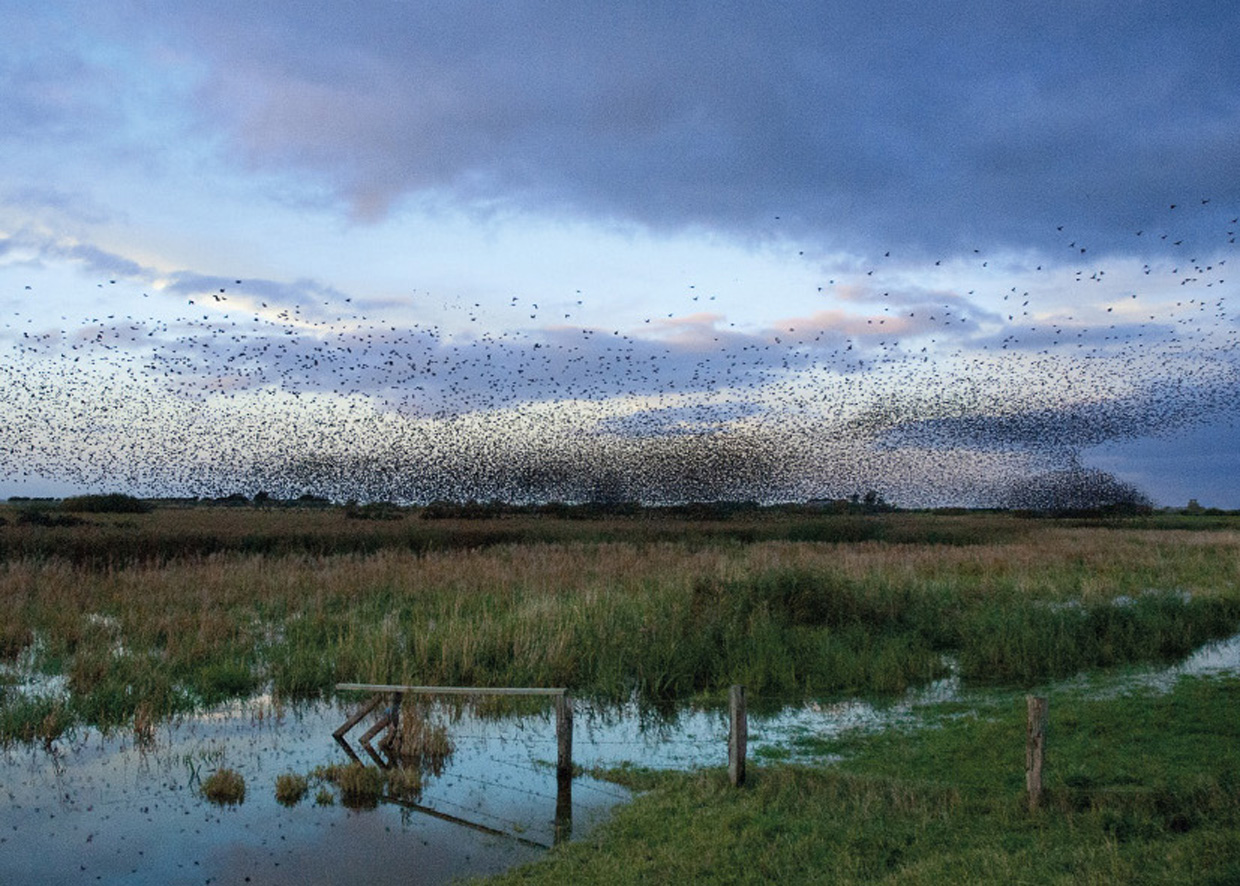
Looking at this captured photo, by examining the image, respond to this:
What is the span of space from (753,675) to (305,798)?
8.80 meters

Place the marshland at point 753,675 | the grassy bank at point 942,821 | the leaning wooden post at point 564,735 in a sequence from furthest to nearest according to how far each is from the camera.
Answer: the leaning wooden post at point 564,735, the marshland at point 753,675, the grassy bank at point 942,821

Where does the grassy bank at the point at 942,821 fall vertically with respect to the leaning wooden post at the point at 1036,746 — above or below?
below

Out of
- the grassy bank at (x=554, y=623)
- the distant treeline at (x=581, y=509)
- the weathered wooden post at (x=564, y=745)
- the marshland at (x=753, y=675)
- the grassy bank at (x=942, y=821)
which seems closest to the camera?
the grassy bank at (x=942, y=821)

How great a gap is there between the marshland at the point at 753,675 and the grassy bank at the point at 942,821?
0.04 m

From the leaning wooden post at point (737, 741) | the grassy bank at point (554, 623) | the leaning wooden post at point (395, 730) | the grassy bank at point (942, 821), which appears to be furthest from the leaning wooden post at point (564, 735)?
the grassy bank at point (554, 623)

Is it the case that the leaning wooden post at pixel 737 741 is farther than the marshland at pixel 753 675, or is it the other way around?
the leaning wooden post at pixel 737 741

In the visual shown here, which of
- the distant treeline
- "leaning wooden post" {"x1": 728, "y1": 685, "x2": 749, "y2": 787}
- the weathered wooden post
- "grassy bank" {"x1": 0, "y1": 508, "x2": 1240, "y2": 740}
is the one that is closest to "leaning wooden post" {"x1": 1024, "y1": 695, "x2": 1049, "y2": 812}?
"leaning wooden post" {"x1": 728, "y1": 685, "x2": 749, "y2": 787}

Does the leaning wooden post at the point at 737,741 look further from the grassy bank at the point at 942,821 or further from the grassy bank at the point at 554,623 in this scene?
the grassy bank at the point at 554,623

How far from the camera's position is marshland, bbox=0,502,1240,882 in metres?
8.90

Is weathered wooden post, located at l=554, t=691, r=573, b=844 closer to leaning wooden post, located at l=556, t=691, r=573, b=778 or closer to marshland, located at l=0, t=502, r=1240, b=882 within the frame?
leaning wooden post, located at l=556, t=691, r=573, b=778

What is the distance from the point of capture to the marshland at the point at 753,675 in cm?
890

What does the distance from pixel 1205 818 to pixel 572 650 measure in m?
11.0

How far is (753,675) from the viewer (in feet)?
57.2

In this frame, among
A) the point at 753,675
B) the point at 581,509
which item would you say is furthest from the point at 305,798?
the point at 581,509
